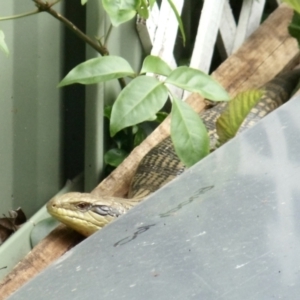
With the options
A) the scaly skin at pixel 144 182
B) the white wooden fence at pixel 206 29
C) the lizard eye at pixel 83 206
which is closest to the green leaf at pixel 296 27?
the scaly skin at pixel 144 182

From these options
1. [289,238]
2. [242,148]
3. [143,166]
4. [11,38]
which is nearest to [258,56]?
[143,166]

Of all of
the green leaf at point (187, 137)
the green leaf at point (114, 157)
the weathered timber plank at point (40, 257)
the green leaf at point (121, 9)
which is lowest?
the weathered timber plank at point (40, 257)

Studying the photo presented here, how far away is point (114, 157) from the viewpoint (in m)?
1.87

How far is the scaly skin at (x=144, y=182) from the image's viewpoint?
4.42 ft

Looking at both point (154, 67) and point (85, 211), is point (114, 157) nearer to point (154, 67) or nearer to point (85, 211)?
point (85, 211)

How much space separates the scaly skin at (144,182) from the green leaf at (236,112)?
27 centimetres

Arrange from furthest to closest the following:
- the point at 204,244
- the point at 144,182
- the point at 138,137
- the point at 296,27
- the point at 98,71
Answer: the point at 138,137 < the point at 296,27 < the point at 144,182 < the point at 98,71 < the point at 204,244

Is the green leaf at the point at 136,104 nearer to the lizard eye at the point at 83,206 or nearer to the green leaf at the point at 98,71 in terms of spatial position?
the green leaf at the point at 98,71

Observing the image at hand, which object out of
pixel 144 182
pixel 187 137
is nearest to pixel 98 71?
pixel 187 137

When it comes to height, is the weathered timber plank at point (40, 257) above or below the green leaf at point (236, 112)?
below

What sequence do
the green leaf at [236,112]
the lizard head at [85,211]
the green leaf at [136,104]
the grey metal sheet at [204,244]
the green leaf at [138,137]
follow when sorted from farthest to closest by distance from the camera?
the green leaf at [138,137] → the lizard head at [85,211] → the green leaf at [236,112] → the green leaf at [136,104] → the grey metal sheet at [204,244]

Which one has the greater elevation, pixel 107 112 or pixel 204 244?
pixel 204 244

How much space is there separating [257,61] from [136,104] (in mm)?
1114

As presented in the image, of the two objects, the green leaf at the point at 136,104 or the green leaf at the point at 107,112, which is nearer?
the green leaf at the point at 136,104
